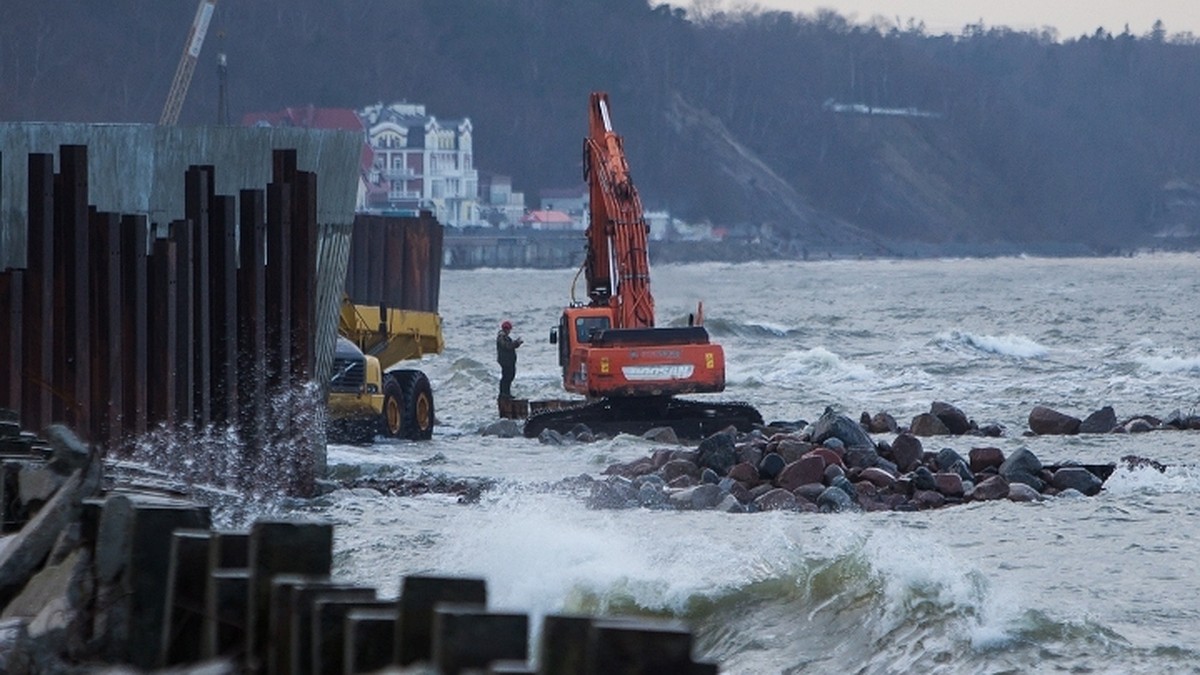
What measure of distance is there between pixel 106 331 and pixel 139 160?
2.88m

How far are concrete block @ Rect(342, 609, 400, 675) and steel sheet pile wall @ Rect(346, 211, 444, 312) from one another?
23403 mm

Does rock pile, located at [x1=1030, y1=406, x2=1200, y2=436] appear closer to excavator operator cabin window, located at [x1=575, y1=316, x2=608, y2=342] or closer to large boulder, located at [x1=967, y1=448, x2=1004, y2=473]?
excavator operator cabin window, located at [x1=575, y1=316, x2=608, y2=342]

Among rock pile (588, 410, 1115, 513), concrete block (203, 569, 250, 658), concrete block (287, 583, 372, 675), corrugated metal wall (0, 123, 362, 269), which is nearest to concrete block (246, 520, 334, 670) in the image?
concrete block (203, 569, 250, 658)

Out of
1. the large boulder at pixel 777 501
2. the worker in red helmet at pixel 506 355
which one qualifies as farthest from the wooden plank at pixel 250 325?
the worker in red helmet at pixel 506 355

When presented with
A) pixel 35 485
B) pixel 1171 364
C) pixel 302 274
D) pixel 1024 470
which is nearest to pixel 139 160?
pixel 302 274

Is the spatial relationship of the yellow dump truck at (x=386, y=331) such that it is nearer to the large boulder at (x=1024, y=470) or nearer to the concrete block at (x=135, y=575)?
the large boulder at (x=1024, y=470)

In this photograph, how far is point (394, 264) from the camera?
30.3m

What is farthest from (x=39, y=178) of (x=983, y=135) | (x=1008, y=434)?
(x=983, y=135)

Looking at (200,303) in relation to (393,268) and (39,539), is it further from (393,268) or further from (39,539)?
(393,268)

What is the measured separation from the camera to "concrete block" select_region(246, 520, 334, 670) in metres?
5.95

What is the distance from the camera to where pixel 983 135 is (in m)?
178

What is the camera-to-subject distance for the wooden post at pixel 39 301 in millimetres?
14234

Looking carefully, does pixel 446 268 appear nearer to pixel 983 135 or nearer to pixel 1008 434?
pixel 983 135

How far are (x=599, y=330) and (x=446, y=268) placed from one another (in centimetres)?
12238
